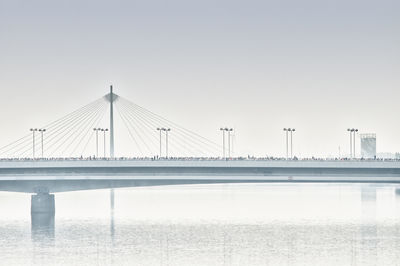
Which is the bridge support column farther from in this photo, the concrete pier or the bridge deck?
the bridge deck

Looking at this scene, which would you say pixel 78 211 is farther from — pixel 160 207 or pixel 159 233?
pixel 159 233

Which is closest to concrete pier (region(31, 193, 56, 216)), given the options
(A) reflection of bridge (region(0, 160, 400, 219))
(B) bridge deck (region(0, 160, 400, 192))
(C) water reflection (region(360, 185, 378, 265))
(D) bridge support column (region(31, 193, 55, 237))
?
(D) bridge support column (region(31, 193, 55, 237))

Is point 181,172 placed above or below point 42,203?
above

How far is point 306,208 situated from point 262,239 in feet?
178

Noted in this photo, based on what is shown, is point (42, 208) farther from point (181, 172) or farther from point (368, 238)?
point (368, 238)

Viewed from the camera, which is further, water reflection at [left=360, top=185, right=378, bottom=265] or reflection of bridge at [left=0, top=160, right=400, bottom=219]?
reflection of bridge at [left=0, top=160, right=400, bottom=219]

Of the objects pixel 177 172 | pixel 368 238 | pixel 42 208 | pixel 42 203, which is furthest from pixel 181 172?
pixel 368 238

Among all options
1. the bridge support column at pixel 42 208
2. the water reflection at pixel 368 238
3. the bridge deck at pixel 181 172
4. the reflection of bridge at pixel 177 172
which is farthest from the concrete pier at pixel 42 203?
the water reflection at pixel 368 238

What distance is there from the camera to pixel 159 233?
105m

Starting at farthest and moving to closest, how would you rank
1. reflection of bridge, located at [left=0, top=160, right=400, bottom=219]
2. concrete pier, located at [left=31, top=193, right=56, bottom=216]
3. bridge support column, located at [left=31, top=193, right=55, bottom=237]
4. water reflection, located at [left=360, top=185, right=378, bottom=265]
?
concrete pier, located at [left=31, top=193, right=56, bottom=216] → bridge support column, located at [left=31, top=193, right=55, bottom=237] → reflection of bridge, located at [left=0, top=160, right=400, bottom=219] → water reflection, located at [left=360, top=185, right=378, bottom=265]

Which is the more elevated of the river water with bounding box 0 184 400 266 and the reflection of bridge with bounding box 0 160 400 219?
the reflection of bridge with bounding box 0 160 400 219

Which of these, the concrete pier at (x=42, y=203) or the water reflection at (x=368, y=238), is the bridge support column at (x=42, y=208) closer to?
the concrete pier at (x=42, y=203)

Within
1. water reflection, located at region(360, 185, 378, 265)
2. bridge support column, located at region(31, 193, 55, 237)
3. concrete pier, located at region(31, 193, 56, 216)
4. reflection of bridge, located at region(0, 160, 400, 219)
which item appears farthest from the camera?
concrete pier, located at region(31, 193, 56, 216)

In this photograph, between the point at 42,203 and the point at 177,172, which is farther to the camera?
the point at 42,203
